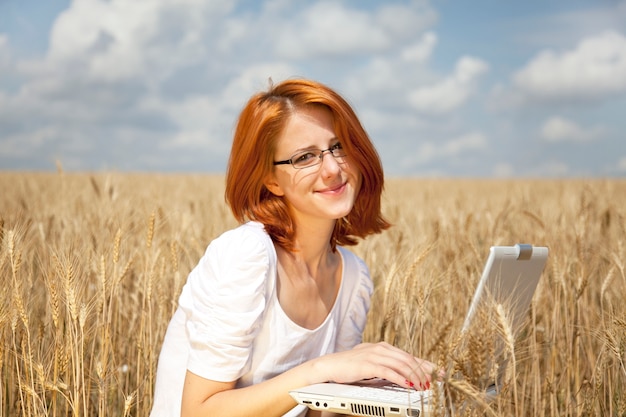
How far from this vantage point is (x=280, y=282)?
5.16 feet

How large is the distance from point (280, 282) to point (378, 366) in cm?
39

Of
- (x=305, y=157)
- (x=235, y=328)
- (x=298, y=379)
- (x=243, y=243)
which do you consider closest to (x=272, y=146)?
(x=305, y=157)

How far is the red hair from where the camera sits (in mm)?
1559

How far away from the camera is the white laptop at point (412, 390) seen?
3.89 feet

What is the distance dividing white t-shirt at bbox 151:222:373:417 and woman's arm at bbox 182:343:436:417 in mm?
37

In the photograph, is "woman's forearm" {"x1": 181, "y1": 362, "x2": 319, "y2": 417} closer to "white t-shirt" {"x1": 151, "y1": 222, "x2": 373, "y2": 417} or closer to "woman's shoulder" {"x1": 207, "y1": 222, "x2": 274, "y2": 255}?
"white t-shirt" {"x1": 151, "y1": 222, "x2": 373, "y2": 417}

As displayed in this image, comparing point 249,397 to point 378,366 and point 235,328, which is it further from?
point 378,366

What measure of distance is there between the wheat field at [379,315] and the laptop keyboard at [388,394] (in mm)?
62

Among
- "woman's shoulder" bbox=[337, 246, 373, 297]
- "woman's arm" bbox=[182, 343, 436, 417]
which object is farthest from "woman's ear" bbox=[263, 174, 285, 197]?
"woman's arm" bbox=[182, 343, 436, 417]

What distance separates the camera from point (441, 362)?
1.07 meters

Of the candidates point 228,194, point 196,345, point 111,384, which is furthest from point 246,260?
point 111,384

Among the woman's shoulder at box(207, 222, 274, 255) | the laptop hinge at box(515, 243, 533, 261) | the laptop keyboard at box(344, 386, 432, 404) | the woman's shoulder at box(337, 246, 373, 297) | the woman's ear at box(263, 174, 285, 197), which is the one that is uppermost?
A: the woman's ear at box(263, 174, 285, 197)

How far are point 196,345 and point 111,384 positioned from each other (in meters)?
0.75

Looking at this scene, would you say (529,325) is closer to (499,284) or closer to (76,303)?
(499,284)
